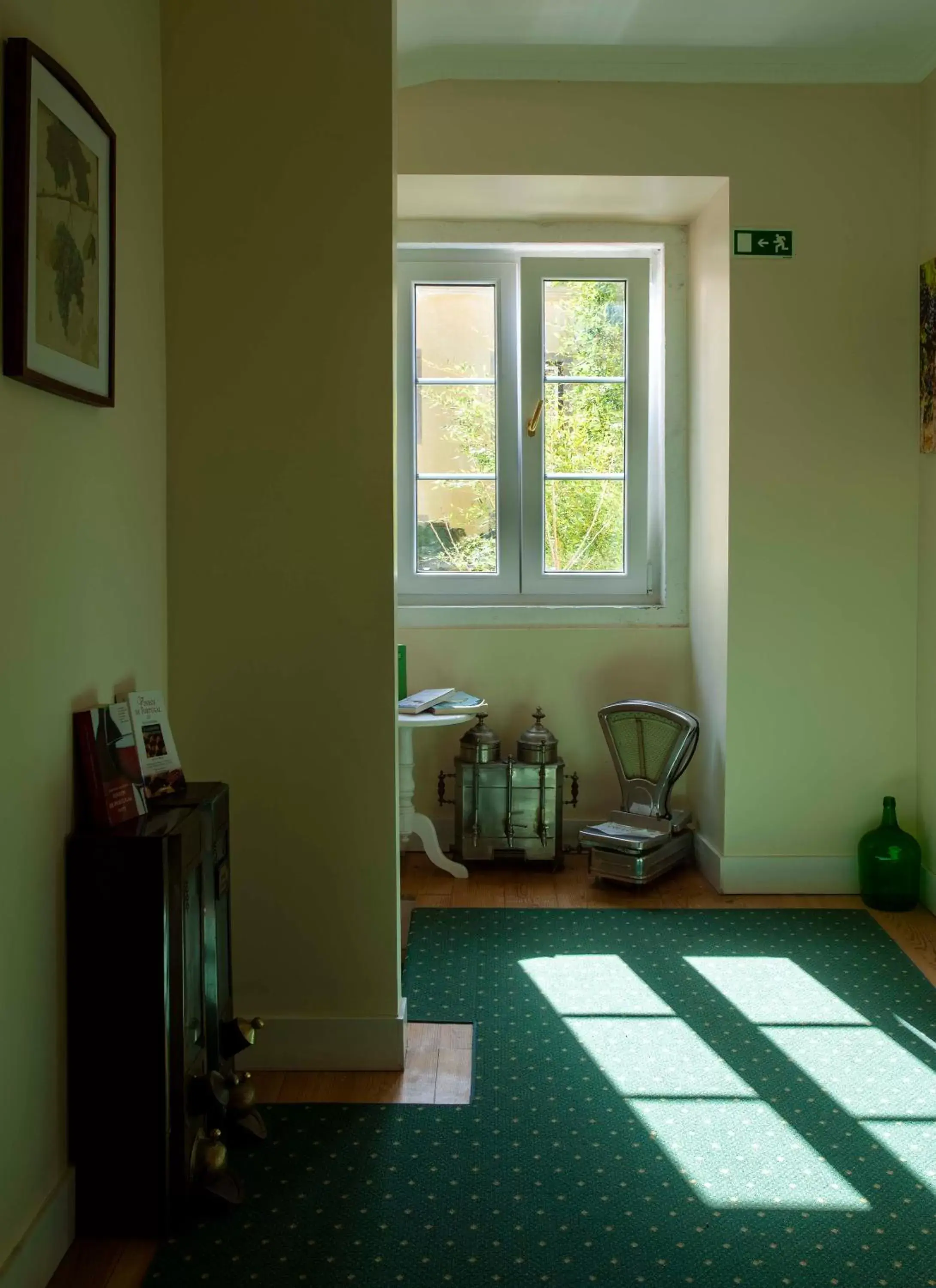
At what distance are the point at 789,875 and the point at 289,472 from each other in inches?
95.1

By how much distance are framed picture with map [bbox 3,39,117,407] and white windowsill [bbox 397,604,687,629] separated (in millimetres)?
2545

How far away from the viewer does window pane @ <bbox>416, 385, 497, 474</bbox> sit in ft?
15.8

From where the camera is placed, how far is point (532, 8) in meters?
3.63

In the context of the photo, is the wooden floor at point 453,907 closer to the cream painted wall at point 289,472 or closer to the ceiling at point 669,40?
the cream painted wall at point 289,472

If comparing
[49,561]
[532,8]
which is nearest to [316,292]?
[49,561]

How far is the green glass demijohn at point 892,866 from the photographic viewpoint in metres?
3.95

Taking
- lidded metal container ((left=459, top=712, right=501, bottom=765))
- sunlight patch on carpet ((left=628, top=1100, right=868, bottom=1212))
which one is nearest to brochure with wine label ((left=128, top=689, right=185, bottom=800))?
sunlight patch on carpet ((left=628, top=1100, right=868, bottom=1212))

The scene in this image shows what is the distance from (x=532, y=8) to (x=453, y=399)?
153cm

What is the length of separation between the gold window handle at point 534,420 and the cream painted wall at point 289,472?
207 centimetres

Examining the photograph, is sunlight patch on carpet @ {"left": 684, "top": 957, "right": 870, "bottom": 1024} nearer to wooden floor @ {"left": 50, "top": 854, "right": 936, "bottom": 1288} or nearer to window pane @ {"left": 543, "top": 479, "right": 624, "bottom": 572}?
wooden floor @ {"left": 50, "top": 854, "right": 936, "bottom": 1288}

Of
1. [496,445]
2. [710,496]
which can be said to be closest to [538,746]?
[710,496]

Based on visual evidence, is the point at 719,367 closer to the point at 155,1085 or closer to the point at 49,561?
the point at 49,561

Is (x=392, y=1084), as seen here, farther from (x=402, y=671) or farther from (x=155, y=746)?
(x=402, y=671)

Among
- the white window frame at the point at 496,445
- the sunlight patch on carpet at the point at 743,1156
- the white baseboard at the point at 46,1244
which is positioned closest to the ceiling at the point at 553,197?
the white window frame at the point at 496,445
